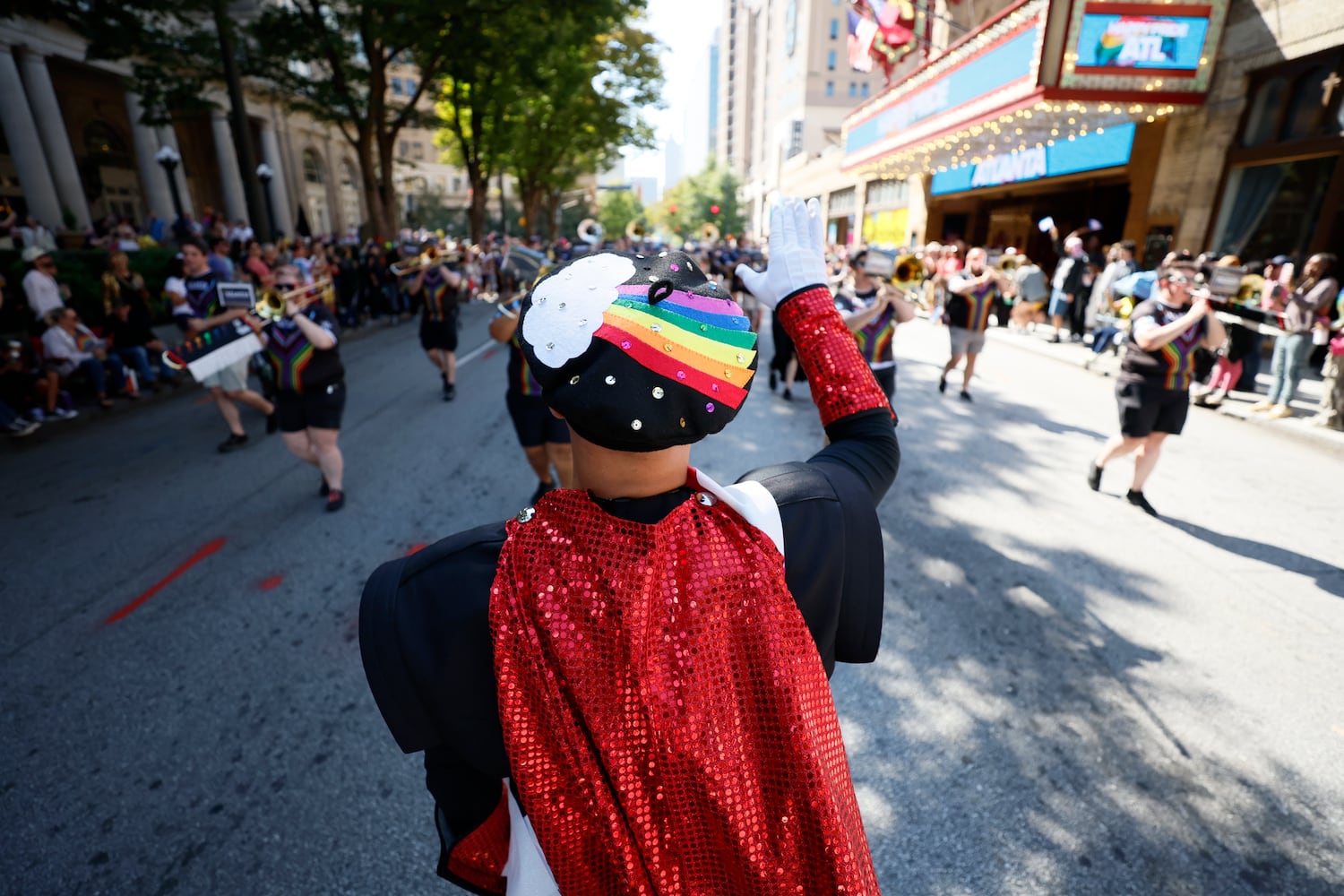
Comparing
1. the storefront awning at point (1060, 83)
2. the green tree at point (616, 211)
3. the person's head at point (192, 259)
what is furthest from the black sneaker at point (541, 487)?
the green tree at point (616, 211)

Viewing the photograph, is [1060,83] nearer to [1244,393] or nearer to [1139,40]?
[1139,40]

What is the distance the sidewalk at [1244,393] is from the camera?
7.29m

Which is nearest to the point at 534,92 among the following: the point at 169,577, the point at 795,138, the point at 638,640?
the point at 169,577

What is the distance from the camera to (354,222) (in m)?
45.6

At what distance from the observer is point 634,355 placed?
3.04 feet

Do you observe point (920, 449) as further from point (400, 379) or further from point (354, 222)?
point (354, 222)

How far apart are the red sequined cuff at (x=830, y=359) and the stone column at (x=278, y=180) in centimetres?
3324

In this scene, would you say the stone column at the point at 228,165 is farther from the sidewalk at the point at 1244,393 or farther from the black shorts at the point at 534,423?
the sidewalk at the point at 1244,393

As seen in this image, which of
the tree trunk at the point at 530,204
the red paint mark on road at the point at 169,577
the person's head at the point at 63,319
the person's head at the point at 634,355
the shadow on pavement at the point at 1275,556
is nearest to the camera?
the person's head at the point at 634,355

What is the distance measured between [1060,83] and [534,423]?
12.2 m

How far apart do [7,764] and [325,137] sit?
1627 inches

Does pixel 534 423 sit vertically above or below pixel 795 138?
below

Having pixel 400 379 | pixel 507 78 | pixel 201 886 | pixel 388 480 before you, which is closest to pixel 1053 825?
pixel 201 886

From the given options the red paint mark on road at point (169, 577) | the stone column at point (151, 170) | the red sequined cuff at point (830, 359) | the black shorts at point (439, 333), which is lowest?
the red paint mark on road at point (169, 577)
